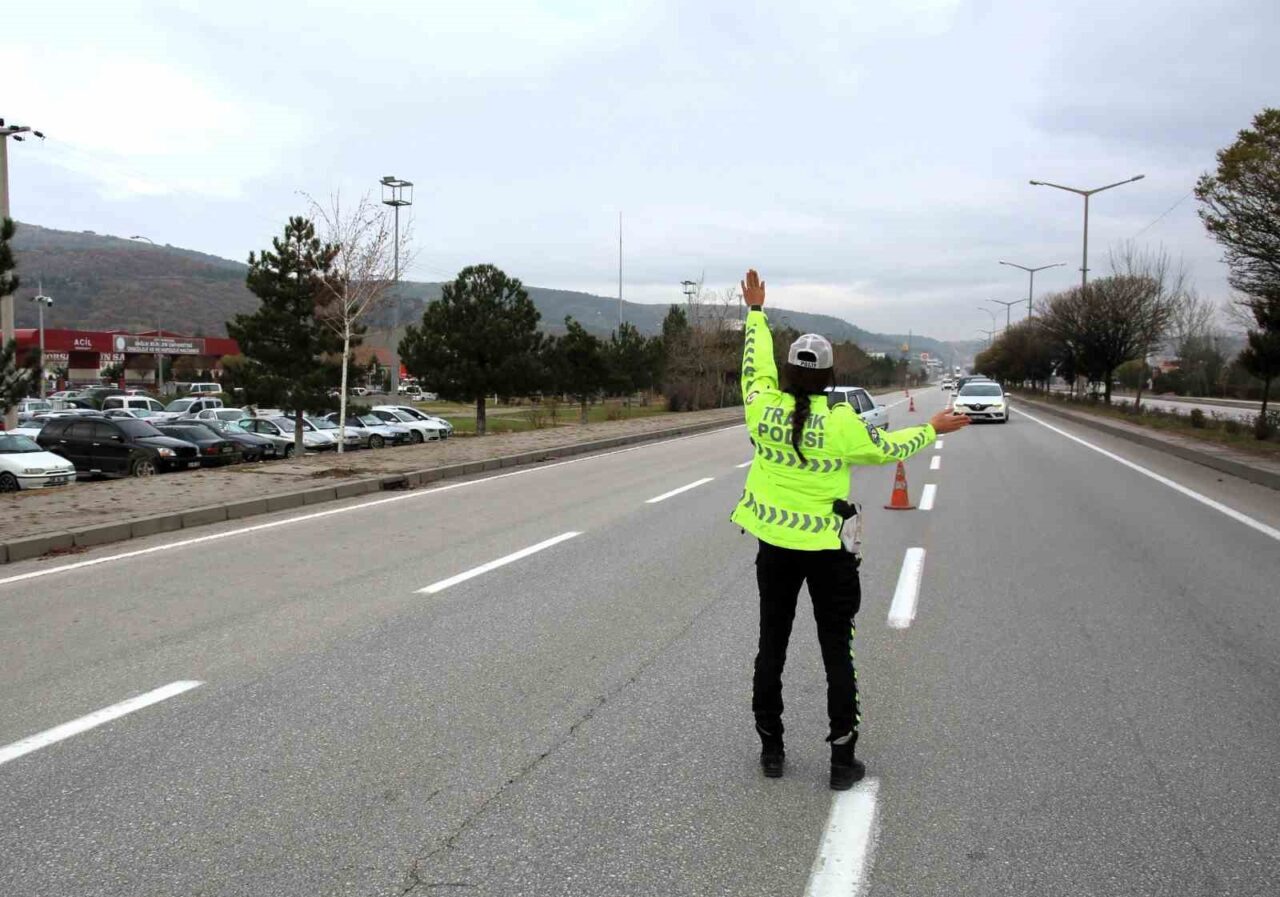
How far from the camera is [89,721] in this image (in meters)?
4.60

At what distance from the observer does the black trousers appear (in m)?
3.90

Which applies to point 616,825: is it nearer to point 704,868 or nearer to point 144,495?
point 704,868

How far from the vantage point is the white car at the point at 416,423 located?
35000 millimetres

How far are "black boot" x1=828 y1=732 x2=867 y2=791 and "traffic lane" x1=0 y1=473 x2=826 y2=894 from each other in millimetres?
188

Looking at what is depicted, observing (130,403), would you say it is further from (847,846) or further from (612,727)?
(847,846)

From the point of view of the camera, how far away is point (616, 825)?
3.52 metres

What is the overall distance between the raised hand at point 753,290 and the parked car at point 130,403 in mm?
37600

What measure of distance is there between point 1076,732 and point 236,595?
5.89 m

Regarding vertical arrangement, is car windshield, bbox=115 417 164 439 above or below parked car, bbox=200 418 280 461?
above

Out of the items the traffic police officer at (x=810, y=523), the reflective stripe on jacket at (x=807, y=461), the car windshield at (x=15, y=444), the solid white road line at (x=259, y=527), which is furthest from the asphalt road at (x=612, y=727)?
the car windshield at (x=15, y=444)

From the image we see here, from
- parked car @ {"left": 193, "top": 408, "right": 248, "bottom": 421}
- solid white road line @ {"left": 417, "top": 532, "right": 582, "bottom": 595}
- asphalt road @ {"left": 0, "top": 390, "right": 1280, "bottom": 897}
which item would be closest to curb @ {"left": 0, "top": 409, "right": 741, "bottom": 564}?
asphalt road @ {"left": 0, "top": 390, "right": 1280, "bottom": 897}

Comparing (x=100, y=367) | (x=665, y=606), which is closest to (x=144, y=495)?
(x=665, y=606)

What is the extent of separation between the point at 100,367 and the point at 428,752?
8930 cm

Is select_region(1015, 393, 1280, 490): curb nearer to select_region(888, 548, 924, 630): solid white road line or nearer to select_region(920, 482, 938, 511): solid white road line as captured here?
select_region(920, 482, 938, 511): solid white road line
